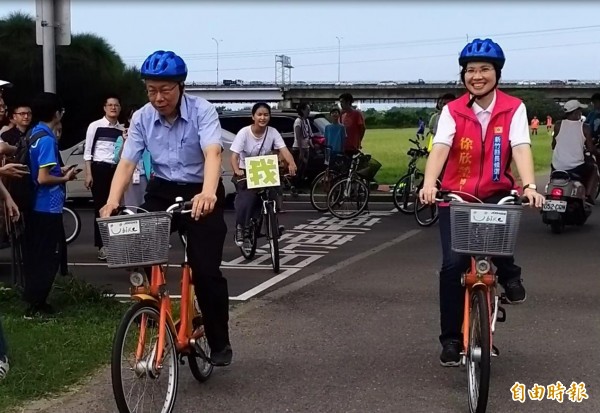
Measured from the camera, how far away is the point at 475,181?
5.01 meters

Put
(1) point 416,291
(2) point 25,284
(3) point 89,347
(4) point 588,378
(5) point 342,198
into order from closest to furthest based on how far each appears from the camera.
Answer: (4) point 588,378
(3) point 89,347
(2) point 25,284
(1) point 416,291
(5) point 342,198

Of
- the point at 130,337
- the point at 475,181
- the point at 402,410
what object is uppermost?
the point at 475,181

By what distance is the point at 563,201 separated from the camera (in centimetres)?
1168

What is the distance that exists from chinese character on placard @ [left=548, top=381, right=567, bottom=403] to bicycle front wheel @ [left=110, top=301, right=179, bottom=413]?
219 cm

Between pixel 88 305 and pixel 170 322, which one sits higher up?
pixel 170 322

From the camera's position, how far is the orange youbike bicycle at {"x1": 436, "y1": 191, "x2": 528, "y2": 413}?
172 inches

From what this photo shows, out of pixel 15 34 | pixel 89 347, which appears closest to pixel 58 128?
pixel 89 347

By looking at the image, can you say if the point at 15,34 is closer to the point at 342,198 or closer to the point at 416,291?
the point at 342,198

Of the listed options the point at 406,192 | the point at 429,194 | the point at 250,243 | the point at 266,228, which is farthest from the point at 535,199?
the point at 406,192

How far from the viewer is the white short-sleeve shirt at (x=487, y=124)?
4930 mm

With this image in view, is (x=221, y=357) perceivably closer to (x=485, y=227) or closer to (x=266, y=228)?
(x=485, y=227)

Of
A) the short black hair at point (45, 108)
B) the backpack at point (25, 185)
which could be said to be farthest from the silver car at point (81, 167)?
the backpack at point (25, 185)

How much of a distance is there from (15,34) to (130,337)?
19971 mm

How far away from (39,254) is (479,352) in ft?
12.5
